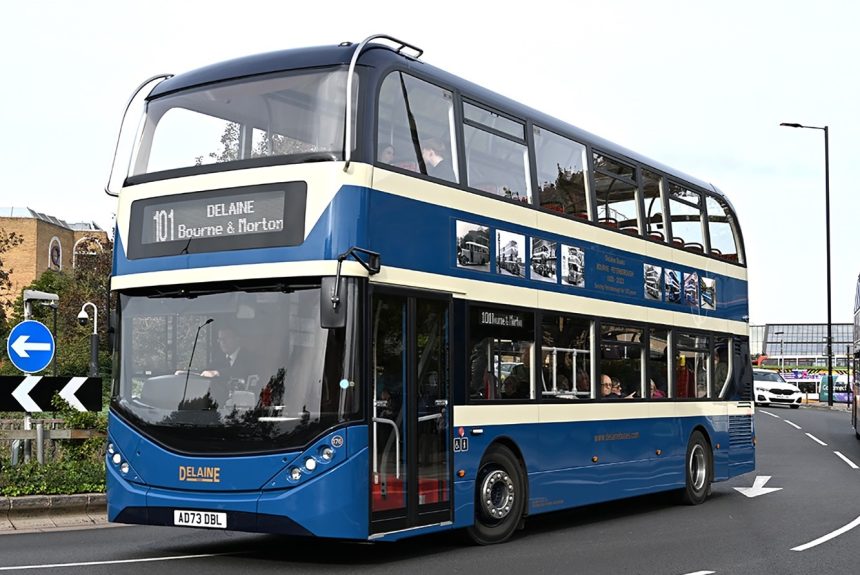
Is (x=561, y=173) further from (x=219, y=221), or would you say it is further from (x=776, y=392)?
(x=776, y=392)

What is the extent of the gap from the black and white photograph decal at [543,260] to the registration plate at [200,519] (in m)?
4.43

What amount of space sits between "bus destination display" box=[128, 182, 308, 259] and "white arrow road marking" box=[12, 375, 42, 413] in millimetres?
5063

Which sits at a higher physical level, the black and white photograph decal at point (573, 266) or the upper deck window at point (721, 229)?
the upper deck window at point (721, 229)

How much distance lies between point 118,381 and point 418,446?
2700 mm

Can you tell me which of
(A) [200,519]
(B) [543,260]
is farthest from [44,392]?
(B) [543,260]

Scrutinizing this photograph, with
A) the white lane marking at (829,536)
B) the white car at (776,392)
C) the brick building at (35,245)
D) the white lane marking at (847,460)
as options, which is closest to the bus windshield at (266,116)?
the white lane marking at (829,536)

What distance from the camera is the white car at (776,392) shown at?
56.2m

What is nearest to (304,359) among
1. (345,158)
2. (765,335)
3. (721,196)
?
(345,158)

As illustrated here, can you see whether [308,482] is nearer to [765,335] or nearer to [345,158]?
[345,158]

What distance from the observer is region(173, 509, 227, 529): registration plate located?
32.7ft

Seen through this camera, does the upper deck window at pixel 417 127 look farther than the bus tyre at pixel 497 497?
No

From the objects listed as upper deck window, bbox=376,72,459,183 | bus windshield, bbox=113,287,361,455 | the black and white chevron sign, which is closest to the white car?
the black and white chevron sign

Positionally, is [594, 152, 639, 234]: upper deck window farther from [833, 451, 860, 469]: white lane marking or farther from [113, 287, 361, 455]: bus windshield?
[833, 451, 860, 469]: white lane marking

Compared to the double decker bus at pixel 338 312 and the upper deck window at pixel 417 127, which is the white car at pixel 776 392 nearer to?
the double decker bus at pixel 338 312
